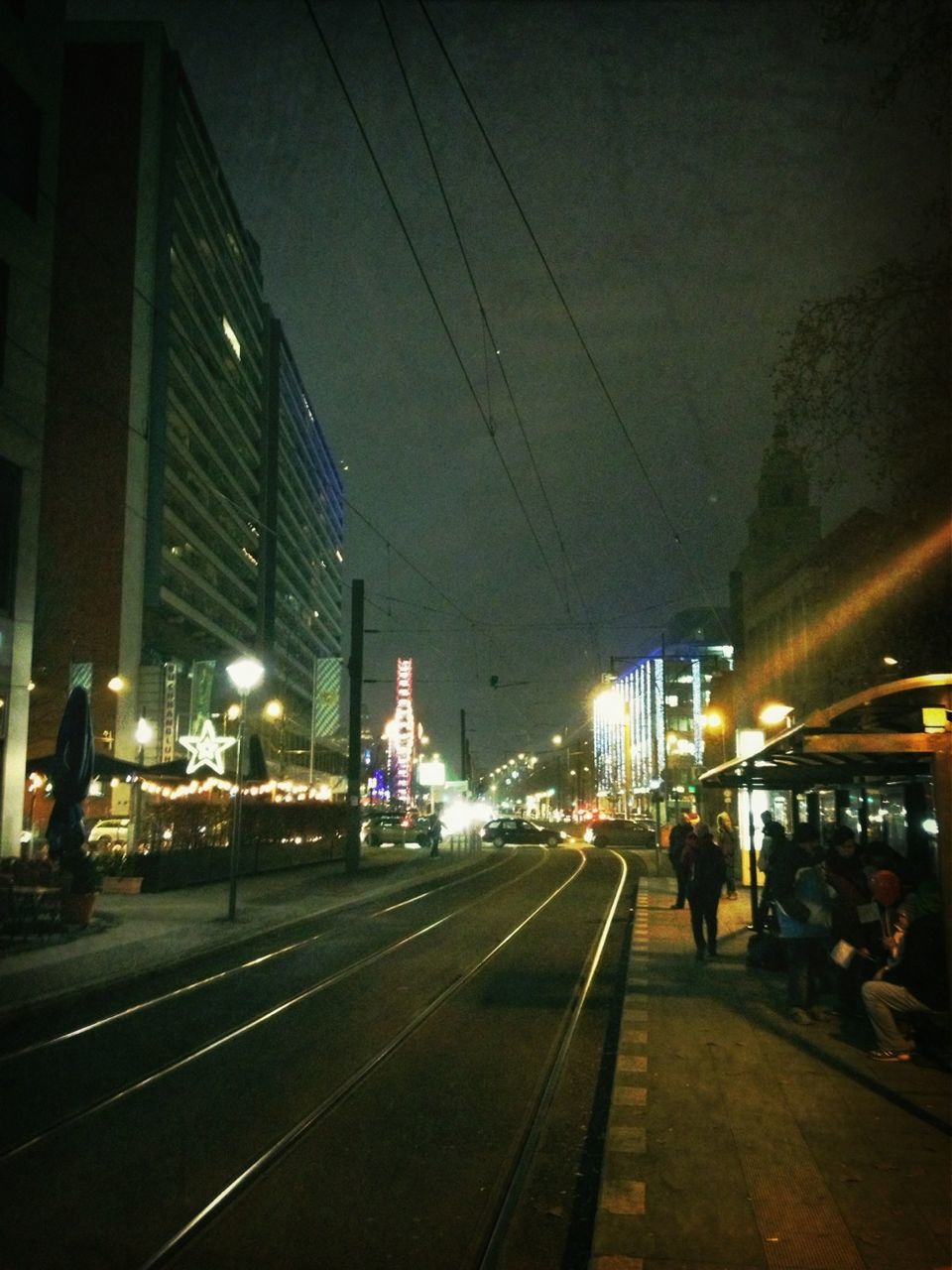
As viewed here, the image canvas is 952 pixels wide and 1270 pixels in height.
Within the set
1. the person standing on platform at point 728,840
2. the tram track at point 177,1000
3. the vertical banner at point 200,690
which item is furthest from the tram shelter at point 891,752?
the vertical banner at point 200,690

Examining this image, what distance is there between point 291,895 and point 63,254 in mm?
42202

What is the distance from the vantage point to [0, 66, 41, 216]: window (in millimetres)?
21900

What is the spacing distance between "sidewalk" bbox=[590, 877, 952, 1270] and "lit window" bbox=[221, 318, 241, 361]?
7138 cm

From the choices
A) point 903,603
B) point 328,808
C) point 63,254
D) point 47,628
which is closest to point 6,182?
point 903,603

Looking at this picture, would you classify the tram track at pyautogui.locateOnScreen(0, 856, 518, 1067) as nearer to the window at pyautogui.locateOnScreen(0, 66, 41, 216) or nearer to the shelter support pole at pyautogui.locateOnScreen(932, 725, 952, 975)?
the shelter support pole at pyautogui.locateOnScreen(932, 725, 952, 975)

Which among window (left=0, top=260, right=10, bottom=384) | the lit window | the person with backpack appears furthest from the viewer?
the lit window

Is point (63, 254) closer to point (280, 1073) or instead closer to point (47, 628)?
point (47, 628)

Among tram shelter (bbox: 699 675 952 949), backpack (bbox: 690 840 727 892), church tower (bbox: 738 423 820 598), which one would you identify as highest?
church tower (bbox: 738 423 820 598)

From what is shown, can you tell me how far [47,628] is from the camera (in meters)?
51.8

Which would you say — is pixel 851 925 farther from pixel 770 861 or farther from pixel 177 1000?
pixel 177 1000

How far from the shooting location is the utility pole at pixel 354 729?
34812 mm

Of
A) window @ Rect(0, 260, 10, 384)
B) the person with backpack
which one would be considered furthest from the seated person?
window @ Rect(0, 260, 10, 384)

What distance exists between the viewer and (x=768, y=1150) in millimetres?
6328

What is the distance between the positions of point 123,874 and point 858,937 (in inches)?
826
